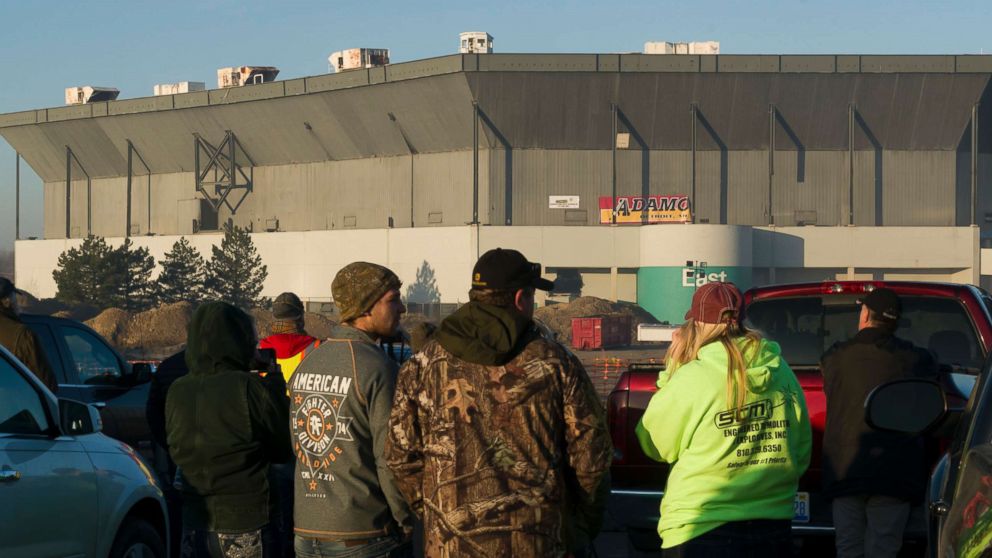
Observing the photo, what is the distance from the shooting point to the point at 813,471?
24.2 ft

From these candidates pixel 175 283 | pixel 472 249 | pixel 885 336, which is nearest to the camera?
pixel 885 336

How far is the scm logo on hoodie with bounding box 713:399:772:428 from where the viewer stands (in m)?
4.81

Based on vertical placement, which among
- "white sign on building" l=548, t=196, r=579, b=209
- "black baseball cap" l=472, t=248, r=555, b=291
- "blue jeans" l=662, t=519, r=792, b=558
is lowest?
"blue jeans" l=662, t=519, r=792, b=558

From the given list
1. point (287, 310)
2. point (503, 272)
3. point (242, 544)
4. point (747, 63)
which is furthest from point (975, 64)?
point (503, 272)

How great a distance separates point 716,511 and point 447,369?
4.14 feet

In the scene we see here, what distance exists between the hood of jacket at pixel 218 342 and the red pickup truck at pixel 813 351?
7.91 ft

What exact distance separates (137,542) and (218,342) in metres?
1.63

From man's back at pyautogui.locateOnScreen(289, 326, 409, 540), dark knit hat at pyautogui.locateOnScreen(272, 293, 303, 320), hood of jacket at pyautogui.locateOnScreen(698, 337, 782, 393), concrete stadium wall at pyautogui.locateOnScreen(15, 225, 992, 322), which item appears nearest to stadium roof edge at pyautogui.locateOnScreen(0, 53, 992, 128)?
concrete stadium wall at pyautogui.locateOnScreen(15, 225, 992, 322)

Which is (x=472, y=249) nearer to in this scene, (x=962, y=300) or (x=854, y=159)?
(x=854, y=159)

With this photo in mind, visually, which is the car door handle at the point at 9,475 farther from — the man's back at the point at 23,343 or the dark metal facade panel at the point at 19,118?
the dark metal facade panel at the point at 19,118

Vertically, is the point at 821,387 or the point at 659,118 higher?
the point at 659,118

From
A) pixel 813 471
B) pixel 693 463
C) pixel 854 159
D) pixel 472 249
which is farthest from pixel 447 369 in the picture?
pixel 854 159

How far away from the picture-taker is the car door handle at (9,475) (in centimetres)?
535

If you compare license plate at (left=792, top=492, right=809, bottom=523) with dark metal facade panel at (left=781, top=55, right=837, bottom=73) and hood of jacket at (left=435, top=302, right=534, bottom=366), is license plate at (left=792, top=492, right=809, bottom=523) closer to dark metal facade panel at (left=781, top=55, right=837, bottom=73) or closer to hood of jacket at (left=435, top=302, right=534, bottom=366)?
hood of jacket at (left=435, top=302, right=534, bottom=366)
